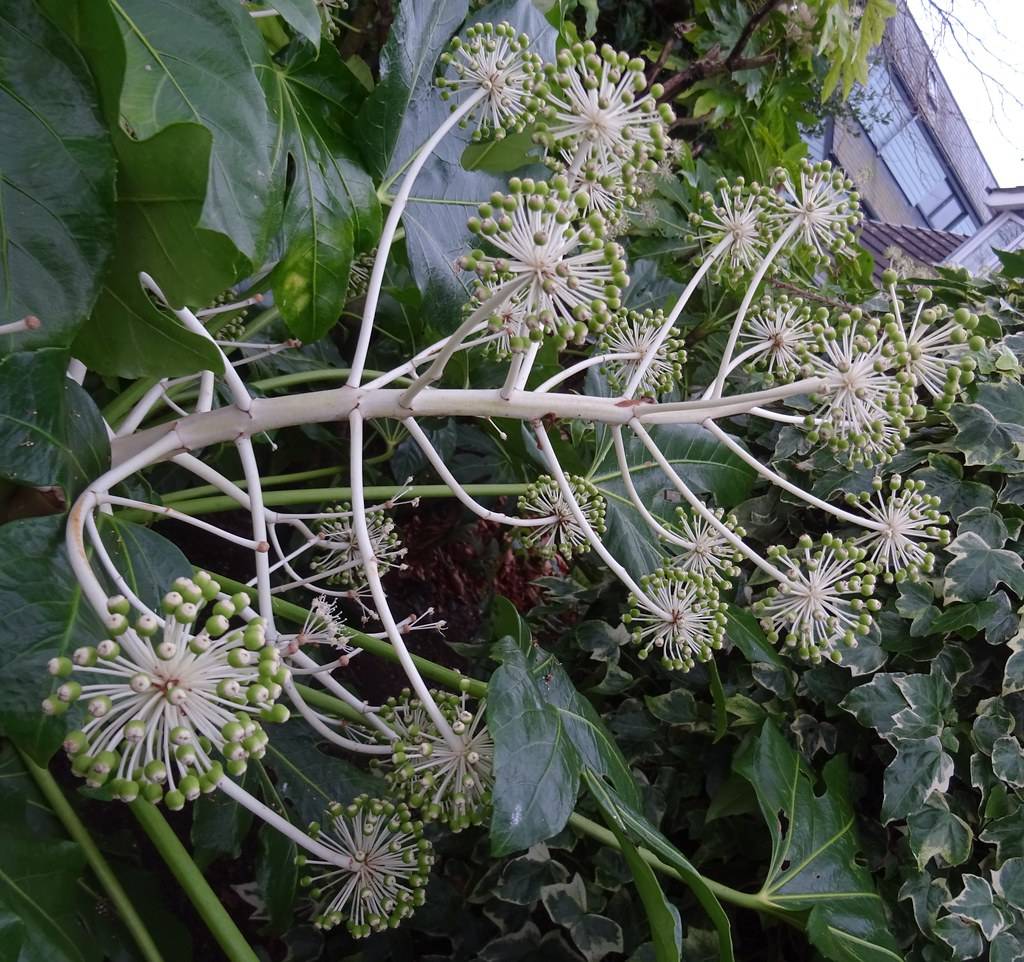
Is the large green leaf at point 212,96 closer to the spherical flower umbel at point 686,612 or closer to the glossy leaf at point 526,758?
the glossy leaf at point 526,758

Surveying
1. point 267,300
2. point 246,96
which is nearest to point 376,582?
point 246,96

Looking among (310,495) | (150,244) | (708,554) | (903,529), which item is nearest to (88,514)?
(150,244)

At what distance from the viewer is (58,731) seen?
58 centimetres

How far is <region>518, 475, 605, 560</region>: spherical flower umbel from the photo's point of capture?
109cm

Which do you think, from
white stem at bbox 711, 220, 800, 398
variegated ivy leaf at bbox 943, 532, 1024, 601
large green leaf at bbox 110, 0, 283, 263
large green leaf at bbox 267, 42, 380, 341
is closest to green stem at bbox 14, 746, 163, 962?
large green leaf at bbox 267, 42, 380, 341

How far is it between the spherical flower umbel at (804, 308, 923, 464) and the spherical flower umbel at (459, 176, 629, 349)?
246 mm

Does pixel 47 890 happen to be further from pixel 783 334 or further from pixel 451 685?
pixel 783 334

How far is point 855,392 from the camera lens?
77 cm

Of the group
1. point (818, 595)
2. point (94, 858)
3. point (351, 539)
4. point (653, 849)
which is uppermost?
point (818, 595)

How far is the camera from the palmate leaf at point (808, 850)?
3.63 feet

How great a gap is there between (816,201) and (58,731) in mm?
915

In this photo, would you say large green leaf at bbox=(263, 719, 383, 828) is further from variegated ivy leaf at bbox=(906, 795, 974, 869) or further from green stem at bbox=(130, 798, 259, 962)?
variegated ivy leaf at bbox=(906, 795, 974, 869)

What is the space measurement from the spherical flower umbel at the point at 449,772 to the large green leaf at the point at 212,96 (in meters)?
0.51

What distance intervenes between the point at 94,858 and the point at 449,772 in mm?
534
